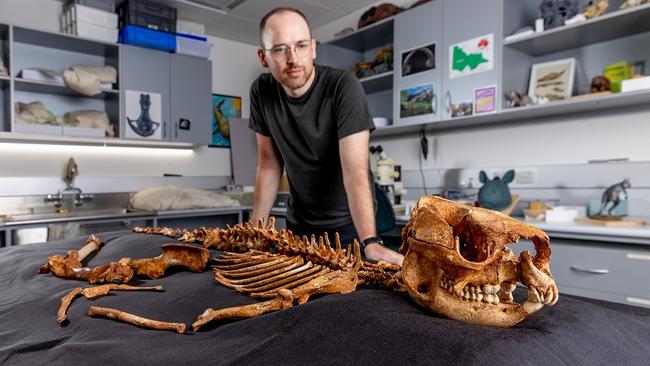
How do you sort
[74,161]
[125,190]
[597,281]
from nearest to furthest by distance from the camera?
[597,281]
[74,161]
[125,190]

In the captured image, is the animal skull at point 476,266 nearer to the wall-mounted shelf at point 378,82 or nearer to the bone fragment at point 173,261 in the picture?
the bone fragment at point 173,261

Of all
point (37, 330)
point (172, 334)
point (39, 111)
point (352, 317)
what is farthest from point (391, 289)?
point (39, 111)

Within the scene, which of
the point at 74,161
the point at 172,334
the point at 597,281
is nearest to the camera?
the point at 172,334

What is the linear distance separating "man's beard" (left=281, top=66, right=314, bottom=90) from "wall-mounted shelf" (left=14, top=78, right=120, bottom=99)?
2.57 m

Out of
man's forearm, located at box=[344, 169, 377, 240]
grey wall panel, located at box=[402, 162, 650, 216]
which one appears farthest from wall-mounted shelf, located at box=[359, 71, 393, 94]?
man's forearm, located at box=[344, 169, 377, 240]

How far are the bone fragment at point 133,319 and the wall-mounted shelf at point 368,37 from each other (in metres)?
3.21

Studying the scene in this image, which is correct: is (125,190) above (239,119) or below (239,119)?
below

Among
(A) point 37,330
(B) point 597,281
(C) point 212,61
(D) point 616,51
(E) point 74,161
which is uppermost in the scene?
(C) point 212,61

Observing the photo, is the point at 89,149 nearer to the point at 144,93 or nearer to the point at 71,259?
the point at 144,93

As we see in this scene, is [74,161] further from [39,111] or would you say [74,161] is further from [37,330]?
[37,330]

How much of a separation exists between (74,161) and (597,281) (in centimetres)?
389

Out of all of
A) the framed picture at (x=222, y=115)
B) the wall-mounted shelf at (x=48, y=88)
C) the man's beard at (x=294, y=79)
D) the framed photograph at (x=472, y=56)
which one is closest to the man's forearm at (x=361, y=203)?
the man's beard at (x=294, y=79)

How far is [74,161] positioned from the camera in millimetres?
3701

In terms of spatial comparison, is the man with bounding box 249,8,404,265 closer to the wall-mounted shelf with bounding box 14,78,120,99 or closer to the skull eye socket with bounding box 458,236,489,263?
the skull eye socket with bounding box 458,236,489,263
